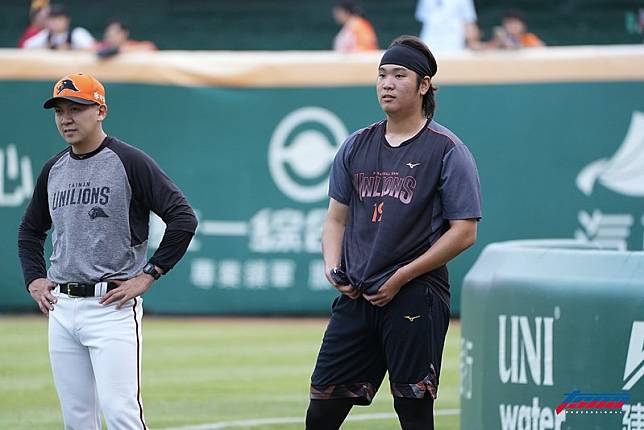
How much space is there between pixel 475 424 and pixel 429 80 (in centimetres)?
208

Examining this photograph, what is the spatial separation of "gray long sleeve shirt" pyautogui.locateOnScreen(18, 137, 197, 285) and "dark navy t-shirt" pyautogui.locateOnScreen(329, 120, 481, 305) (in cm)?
79

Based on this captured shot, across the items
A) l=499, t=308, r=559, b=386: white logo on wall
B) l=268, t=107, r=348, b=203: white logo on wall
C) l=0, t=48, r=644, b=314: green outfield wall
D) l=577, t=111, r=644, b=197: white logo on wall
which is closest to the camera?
l=499, t=308, r=559, b=386: white logo on wall

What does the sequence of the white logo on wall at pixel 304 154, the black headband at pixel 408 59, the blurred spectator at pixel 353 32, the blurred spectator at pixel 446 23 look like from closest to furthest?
the black headband at pixel 408 59 < the white logo on wall at pixel 304 154 < the blurred spectator at pixel 353 32 < the blurred spectator at pixel 446 23

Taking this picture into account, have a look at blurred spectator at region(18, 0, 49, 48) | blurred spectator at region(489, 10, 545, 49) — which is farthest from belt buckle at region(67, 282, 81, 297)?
blurred spectator at region(18, 0, 49, 48)

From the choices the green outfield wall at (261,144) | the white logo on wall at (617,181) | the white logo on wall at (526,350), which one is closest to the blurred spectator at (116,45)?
the green outfield wall at (261,144)

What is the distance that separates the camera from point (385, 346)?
5.84m

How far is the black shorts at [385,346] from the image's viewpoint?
5781 millimetres

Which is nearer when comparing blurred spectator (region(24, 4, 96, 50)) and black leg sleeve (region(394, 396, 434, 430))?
black leg sleeve (region(394, 396, 434, 430))

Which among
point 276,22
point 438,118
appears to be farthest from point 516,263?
point 276,22

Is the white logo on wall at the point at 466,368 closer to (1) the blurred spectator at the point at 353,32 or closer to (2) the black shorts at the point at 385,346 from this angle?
(2) the black shorts at the point at 385,346

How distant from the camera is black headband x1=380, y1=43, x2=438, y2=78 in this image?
19.2ft

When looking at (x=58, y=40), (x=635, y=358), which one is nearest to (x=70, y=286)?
(x=635, y=358)

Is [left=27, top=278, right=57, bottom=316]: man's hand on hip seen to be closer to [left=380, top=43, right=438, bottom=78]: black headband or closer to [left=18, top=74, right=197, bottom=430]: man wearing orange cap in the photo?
[left=18, top=74, right=197, bottom=430]: man wearing orange cap

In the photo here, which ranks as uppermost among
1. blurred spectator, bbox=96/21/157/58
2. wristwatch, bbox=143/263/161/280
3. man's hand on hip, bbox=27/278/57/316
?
blurred spectator, bbox=96/21/157/58
